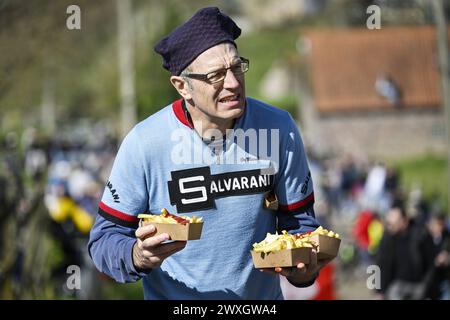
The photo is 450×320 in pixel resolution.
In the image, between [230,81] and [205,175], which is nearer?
[230,81]

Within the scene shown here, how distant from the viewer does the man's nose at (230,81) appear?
431 centimetres

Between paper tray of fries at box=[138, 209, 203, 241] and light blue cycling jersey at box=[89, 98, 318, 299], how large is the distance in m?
0.27

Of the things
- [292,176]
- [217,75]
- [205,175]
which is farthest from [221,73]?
[292,176]

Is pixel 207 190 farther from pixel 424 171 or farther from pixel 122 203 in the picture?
pixel 424 171

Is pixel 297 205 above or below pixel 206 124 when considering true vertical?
below

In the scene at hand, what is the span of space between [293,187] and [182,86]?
653mm

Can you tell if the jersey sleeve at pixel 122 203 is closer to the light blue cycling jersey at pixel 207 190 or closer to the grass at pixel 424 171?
the light blue cycling jersey at pixel 207 190

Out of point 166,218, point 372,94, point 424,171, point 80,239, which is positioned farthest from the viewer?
point 372,94

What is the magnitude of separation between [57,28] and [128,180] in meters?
7.08

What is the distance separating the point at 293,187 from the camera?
180 inches

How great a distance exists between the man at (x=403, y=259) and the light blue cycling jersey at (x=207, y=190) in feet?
23.1

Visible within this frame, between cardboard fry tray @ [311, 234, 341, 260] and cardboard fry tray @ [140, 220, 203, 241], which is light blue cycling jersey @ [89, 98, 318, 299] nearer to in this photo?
cardboard fry tray @ [311, 234, 341, 260]
